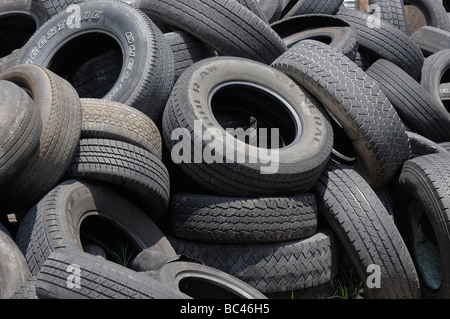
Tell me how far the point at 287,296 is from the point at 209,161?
39.3 inches

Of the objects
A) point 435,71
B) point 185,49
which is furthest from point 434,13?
point 185,49

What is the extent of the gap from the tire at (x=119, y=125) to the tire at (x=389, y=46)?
111 inches

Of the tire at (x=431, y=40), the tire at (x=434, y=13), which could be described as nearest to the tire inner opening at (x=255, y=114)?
the tire at (x=431, y=40)

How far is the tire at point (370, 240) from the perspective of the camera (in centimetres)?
395

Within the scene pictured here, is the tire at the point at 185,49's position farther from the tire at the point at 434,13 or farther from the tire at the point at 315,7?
the tire at the point at 434,13

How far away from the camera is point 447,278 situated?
398cm

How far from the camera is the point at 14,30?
632 cm

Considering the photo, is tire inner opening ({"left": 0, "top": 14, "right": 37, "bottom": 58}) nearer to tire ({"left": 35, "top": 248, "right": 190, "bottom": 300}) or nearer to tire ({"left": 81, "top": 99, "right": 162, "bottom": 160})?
tire ({"left": 81, "top": 99, "right": 162, "bottom": 160})

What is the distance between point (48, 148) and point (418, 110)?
3.23m

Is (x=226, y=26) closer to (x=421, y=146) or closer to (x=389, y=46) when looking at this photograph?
(x=421, y=146)

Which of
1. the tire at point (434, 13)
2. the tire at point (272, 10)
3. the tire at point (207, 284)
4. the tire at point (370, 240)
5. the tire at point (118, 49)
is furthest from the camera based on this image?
the tire at point (434, 13)

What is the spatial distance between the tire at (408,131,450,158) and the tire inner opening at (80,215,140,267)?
2.42 meters

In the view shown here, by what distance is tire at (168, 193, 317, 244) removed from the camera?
382 centimetres
